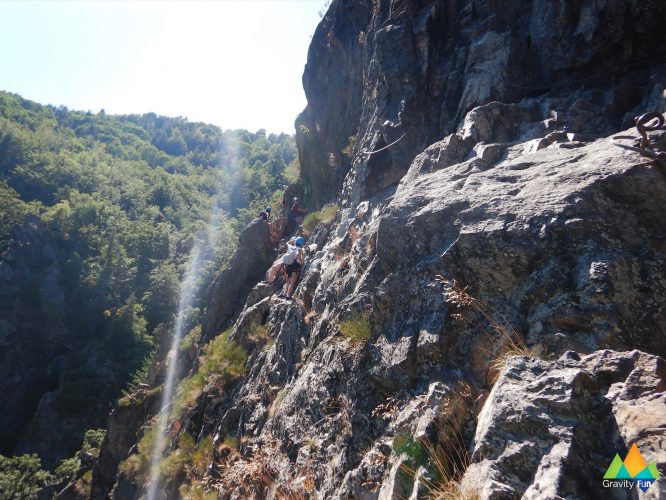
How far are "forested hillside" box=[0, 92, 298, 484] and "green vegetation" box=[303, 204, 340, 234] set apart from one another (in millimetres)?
12604

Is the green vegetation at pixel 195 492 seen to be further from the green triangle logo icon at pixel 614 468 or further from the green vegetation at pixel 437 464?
the green triangle logo icon at pixel 614 468

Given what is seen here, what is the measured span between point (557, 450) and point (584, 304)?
151cm

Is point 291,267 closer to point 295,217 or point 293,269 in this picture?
point 293,269

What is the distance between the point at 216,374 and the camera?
39.6 feet

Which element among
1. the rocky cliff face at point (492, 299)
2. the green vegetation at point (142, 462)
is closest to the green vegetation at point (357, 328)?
the rocky cliff face at point (492, 299)

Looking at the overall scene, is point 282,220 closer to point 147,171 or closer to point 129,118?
point 147,171

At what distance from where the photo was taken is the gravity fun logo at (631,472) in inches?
90.1

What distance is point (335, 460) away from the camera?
4.91m

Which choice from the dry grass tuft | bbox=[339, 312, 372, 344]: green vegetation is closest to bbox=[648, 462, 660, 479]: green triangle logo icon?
the dry grass tuft

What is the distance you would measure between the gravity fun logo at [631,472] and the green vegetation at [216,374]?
9.87 metres

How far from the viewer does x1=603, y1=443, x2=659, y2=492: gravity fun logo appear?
7.51 feet

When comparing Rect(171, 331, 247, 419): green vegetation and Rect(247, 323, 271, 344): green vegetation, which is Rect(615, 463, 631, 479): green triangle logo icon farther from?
Rect(171, 331, 247, 419): green vegetation

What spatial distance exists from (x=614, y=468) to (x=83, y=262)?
77283mm

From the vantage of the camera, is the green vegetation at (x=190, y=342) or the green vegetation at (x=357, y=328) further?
the green vegetation at (x=190, y=342)
